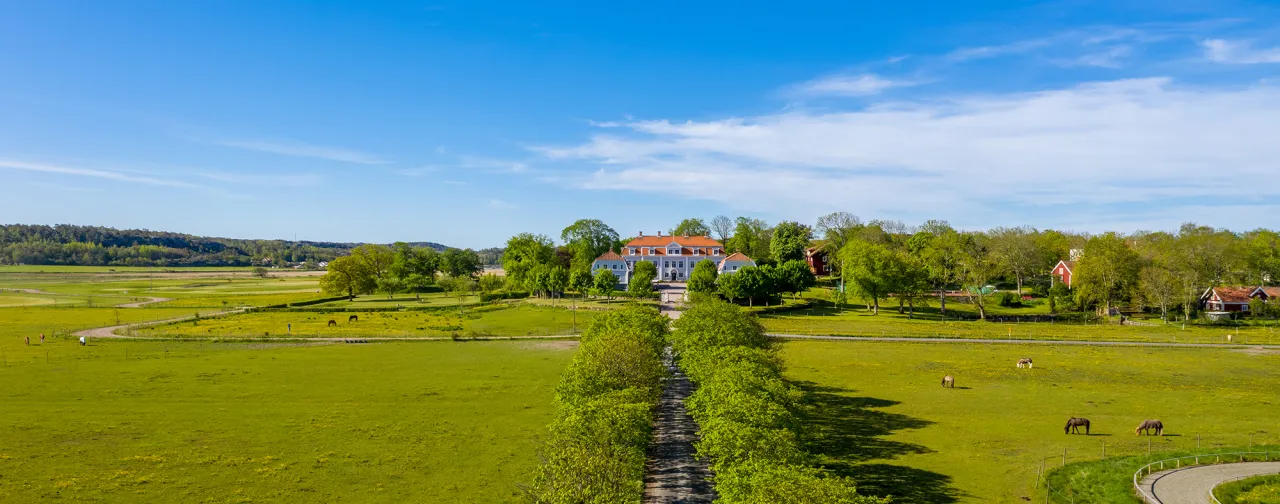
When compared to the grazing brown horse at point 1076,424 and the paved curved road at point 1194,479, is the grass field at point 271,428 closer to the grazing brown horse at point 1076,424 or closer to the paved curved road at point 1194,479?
the paved curved road at point 1194,479

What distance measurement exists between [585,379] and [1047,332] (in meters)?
69.2

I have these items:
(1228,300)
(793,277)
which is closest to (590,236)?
(793,277)

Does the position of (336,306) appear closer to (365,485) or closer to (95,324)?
(95,324)

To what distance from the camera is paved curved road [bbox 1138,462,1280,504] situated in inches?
1011

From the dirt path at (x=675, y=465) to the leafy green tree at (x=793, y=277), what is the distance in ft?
208

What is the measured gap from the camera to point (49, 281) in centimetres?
17050

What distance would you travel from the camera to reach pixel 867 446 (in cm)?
3219

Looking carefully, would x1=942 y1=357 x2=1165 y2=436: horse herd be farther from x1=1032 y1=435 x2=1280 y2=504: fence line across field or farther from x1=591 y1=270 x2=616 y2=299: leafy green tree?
x1=591 y1=270 x2=616 y2=299: leafy green tree

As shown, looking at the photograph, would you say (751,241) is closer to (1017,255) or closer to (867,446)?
(1017,255)

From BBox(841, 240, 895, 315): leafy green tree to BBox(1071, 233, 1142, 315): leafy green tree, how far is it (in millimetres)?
27814

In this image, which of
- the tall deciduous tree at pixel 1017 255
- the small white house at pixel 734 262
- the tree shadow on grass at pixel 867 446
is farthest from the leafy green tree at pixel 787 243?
the tree shadow on grass at pixel 867 446

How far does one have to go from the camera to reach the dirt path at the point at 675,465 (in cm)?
2552

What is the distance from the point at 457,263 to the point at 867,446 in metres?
130

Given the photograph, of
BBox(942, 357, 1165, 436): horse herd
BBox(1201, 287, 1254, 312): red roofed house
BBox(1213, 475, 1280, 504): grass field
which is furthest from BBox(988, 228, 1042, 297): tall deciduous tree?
BBox(1213, 475, 1280, 504): grass field
